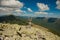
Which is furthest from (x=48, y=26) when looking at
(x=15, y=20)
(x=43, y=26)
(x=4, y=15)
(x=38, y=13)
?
(x=4, y=15)

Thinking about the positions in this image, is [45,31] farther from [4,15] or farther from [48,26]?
[4,15]

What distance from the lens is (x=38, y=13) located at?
166 inches

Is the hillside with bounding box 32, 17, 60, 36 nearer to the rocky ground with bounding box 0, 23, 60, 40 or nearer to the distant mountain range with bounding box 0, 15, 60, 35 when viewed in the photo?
the distant mountain range with bounding box 0, 15, 60, 35

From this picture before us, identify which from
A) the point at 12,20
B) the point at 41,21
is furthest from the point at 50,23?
the point at 12,20

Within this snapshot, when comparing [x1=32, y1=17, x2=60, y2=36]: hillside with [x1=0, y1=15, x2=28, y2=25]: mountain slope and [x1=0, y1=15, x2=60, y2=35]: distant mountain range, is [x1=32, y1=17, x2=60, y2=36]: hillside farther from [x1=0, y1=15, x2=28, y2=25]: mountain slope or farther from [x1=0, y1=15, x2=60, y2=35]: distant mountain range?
[x1=0, y1=15, x2=28, y2=25]: mountain slope

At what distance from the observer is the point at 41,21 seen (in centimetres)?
425

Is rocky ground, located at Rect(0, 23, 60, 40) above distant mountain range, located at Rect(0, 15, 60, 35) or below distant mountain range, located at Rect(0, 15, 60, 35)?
below

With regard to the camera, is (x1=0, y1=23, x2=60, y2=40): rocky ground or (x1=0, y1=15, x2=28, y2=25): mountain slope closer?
(x1=0, y1=23, x2=60, y2=40): rocky ground

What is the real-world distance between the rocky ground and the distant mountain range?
104 mm

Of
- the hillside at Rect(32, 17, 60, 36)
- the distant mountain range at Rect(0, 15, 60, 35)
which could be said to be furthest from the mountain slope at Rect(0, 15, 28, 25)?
the hillside at Rect(32, 17, 60, 36)

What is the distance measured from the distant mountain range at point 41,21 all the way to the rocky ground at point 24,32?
10 centimetres

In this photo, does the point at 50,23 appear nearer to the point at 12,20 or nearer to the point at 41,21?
the point at 41,21

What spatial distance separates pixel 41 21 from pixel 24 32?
58 cm

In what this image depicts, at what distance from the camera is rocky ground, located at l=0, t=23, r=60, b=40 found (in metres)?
4.14
